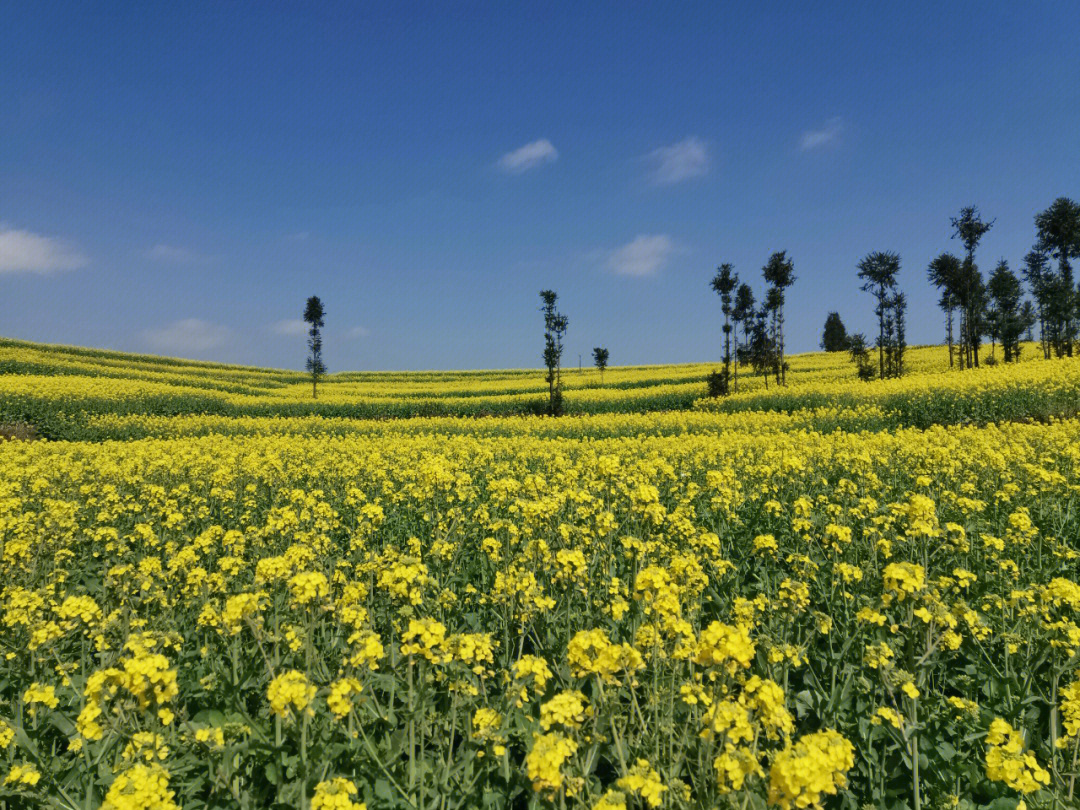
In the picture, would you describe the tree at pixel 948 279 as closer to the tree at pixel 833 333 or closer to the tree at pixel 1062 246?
the tree at pixel 1062 246

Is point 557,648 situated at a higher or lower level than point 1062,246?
lower

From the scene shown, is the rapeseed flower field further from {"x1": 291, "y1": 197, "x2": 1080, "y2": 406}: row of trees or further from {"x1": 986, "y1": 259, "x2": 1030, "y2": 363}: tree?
{"x1": 986, "y1": 259, "x2": 1030, "y2": 363}: tree

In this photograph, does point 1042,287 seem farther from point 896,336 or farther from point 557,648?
point 557,648

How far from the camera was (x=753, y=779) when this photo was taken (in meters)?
2.68

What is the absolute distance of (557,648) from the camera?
4.50 metres

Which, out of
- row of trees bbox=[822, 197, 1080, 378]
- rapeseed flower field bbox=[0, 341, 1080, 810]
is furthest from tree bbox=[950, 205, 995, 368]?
rapeseed flower field bbox=[0, 341, 1080, 810]

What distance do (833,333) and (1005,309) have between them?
49793 mm

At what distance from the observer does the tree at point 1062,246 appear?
48062mm

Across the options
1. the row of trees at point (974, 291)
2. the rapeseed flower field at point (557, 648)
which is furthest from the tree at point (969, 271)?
the rapeseed flower field at point (557, 648)

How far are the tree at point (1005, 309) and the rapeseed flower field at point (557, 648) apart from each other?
2215 inches

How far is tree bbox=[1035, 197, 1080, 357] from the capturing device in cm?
4806

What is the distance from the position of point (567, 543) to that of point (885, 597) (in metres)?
3.34

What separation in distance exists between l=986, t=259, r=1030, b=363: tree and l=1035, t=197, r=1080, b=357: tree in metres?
3.32

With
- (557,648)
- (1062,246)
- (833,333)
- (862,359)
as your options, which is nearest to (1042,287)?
(1062,246)
